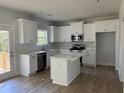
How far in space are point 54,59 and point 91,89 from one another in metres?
1.51

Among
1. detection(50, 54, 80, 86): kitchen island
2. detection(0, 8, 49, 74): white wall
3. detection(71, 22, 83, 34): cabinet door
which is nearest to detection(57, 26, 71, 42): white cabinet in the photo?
detection(71, 22, 83, 34): cabinet door

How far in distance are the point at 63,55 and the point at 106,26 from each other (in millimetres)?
2791

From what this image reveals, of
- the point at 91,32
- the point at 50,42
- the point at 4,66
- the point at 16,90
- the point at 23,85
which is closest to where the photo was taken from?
the point at 16,90

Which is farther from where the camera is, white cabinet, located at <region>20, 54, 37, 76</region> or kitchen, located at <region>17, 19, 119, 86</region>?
white cabinet, located at <region>20, 54, 37, 76</region>

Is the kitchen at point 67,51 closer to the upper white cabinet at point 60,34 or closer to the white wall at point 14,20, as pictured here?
the upper white cabinet at point 60,34

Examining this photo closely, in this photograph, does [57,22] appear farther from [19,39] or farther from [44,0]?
[44,0]

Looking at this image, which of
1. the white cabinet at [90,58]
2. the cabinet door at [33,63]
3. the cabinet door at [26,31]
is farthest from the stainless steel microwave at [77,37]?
the cabinet door at [33,63]

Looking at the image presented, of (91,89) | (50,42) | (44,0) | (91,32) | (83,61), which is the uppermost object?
(44,0)

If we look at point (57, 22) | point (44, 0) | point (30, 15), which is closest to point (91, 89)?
point (44, 0)

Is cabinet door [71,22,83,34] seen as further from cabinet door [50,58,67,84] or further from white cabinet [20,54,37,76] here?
cabinet door [50,58,67,84]

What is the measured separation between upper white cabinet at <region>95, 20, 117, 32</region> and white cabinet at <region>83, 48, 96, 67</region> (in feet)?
3.83

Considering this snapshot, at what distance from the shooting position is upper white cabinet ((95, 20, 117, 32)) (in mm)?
5258

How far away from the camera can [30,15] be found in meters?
5.29

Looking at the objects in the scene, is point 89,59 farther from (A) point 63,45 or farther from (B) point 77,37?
(A) point 63,45
